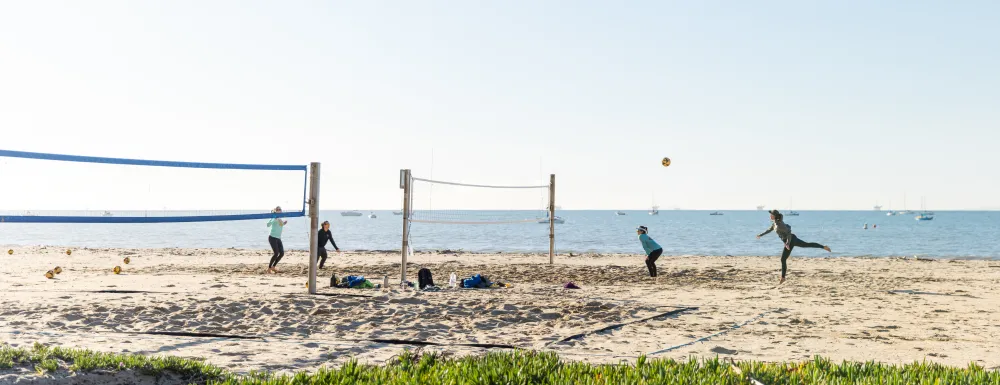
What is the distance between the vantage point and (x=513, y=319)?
25.8 feet

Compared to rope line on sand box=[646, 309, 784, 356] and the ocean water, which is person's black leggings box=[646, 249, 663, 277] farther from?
the ocean water

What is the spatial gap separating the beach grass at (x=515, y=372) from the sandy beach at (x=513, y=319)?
57cm

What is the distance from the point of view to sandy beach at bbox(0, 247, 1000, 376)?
6.16 m

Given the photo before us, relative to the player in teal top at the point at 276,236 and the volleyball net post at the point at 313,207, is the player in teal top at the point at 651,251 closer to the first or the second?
the volleyball net post at the point at 313,207

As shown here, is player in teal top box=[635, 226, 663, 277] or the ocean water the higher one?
player in teal top box=[635, 226, 663, 277]

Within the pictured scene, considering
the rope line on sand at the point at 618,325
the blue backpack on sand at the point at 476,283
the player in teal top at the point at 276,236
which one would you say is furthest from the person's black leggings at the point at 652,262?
the player in teal top at the point at 276,236

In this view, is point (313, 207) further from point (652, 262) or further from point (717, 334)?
point (652, 262)

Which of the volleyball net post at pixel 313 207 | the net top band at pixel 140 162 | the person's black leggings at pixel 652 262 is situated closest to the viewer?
the net top band at pixel 140 162

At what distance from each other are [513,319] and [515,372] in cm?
314

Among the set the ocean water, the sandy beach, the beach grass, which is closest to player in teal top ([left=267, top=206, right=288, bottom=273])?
the sandy beach

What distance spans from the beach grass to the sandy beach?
57cm

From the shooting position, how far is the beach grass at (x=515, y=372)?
14.9ft

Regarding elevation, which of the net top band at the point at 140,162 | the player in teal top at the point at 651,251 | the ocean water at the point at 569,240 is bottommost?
the ocean water at the point at 569,240

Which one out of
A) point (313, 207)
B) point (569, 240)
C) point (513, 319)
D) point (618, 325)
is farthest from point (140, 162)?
point (569, 240)
